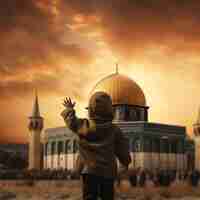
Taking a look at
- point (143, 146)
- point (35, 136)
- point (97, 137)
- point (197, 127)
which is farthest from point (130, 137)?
point (97, 137)

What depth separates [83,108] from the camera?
164 ft

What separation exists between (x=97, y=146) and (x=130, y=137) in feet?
133

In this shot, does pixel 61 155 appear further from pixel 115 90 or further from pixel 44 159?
pixel 115 90

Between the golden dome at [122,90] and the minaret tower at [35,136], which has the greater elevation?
the golden dome at [122,90]

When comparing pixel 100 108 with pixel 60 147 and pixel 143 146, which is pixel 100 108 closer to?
pixel 143 146

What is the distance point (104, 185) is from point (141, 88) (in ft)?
150

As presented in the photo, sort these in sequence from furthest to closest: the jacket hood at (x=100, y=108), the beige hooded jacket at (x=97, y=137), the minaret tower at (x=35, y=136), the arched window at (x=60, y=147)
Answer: the arched window at (x=60, y=147) < the minaret tower at (x=35, y=136) < the jacket hood at (x=100, y=108) < the beige hooded jacket at (x=97, y=137)

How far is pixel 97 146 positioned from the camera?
7516 millimetres

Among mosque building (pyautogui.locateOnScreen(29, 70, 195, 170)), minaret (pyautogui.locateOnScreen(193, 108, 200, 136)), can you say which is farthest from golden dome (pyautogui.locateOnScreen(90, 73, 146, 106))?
minaret (pyautogui.locateOnScreen(193, 108, 200, 136))

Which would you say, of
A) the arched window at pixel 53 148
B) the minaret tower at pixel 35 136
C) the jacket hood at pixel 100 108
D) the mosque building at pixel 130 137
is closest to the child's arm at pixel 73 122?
the jacket hood at pixel 100 108

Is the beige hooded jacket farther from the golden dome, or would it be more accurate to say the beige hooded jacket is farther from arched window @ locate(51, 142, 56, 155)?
arched window @ locate(51, 142, 56, 155)

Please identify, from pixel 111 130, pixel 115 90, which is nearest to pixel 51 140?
pixel 115 90

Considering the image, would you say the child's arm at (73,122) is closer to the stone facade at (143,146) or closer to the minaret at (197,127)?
the stone facade at (143,146)

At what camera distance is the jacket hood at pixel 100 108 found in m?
7.58
